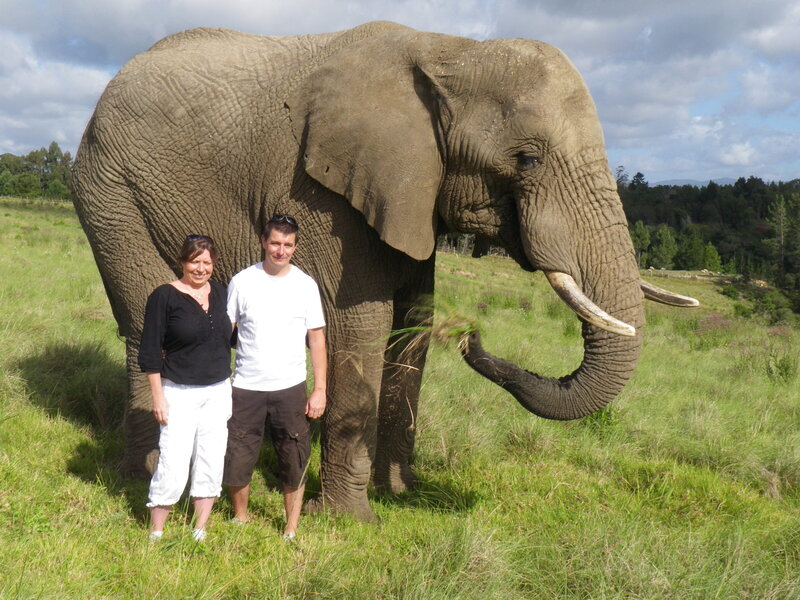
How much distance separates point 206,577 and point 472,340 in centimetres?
218

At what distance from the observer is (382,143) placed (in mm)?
4328

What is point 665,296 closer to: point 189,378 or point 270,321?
point 270,321

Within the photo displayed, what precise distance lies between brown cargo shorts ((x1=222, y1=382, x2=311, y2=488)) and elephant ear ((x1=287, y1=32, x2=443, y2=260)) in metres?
1.15

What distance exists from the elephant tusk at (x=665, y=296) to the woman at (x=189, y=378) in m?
2.50

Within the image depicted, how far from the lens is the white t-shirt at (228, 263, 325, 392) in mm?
4273

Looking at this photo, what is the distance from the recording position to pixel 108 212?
524 centimetres

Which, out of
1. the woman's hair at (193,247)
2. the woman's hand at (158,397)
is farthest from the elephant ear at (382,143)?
the woman's hand at (158,397)

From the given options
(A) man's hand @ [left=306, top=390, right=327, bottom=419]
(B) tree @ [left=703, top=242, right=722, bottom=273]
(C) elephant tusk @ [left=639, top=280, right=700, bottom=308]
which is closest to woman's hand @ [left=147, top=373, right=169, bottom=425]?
(A) man's hand @ [left=306, top=390, right=327, bottom=419]

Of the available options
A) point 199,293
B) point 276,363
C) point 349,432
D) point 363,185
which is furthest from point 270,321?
point 349,432

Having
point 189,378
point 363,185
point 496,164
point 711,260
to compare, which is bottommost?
point 189,378

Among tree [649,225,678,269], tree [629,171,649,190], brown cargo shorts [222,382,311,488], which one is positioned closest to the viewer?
brown cargo shorts [222,382,311,488]

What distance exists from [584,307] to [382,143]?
4.88 feet

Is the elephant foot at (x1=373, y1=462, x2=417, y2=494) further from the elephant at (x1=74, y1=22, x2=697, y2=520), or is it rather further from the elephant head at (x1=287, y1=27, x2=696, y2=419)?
the elephant head at (x1=287, y1=27, x2=696, y2=419)

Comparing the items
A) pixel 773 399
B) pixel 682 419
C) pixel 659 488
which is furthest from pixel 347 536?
pixel 773 399
